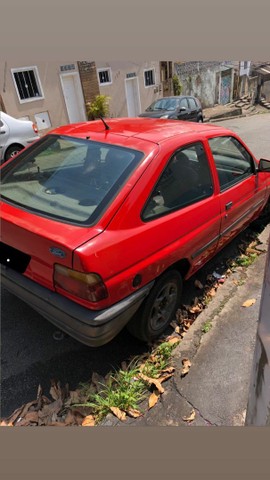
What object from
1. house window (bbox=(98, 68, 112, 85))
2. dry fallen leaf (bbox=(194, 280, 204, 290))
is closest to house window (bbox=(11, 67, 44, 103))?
house window (bbox=(98, 68, 112, 85))

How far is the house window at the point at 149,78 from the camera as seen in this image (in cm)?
1759

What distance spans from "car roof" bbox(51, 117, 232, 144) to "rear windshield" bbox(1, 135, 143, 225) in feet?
0.40

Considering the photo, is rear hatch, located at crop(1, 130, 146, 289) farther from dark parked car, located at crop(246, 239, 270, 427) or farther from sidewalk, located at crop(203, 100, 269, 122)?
sidewalk, located at crop(203, 100, 269, 122)

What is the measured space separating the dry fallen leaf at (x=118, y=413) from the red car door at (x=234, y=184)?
185 centimetres

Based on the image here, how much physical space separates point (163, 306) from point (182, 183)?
106 centimetres

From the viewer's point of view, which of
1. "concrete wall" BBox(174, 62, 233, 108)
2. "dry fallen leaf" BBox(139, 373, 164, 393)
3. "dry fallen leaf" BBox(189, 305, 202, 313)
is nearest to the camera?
"dry fallen leaf" BBox(139, 373, 164, 393)

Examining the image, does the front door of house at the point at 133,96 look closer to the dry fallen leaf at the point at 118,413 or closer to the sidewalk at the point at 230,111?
the sidewalk at the point at 230,111

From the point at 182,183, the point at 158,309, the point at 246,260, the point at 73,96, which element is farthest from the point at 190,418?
the point at 73,96

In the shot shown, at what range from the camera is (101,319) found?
6.50 feet

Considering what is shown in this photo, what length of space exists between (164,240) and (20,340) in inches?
61.2

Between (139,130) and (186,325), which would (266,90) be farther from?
(186,325)

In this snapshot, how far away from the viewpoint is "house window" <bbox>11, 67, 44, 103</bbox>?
11.6 meters

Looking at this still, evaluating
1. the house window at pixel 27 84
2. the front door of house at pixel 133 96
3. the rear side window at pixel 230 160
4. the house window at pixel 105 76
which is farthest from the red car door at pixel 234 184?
the front door of house at pixel 133 96

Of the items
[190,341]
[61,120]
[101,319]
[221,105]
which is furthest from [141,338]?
[221,105]
